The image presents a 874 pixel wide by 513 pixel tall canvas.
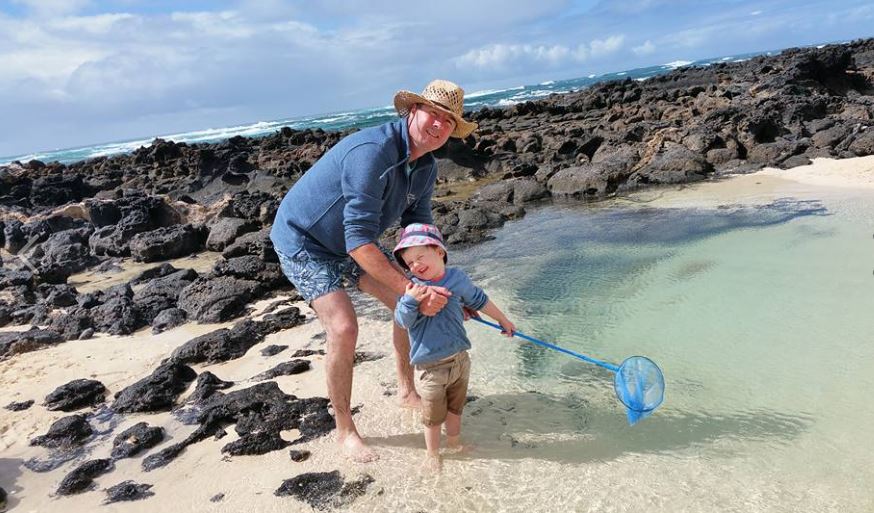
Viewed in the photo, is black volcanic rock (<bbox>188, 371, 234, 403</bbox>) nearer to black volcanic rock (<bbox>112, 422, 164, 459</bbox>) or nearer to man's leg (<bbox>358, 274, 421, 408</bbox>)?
black volcanic rock (<bbox>112, 422, 164, 459</bbox>)

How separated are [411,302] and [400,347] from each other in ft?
3.54

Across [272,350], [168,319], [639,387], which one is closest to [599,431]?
[639,387]

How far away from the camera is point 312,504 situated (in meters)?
3.13

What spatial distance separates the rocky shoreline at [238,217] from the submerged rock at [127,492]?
0.6 inches

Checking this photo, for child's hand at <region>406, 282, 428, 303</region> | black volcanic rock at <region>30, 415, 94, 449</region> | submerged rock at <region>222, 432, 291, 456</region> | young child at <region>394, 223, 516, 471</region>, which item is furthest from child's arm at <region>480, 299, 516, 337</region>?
black volcanic rock at <region>30, 415, 94, 449</region>

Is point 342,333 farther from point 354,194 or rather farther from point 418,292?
point 354,194

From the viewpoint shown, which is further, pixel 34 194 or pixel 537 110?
pixel 537 110

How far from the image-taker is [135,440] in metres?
Result: 3.93

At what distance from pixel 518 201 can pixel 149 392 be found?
9138 millimetres

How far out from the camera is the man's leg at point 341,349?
3393mm

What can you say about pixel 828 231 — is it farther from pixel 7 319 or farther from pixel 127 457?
pixel 7 319

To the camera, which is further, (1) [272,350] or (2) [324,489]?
(1) [272,350]

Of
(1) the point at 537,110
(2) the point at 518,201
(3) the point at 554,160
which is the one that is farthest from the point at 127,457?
(1) the point at 537,110

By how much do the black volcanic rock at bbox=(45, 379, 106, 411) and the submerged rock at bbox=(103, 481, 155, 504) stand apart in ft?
4.85
